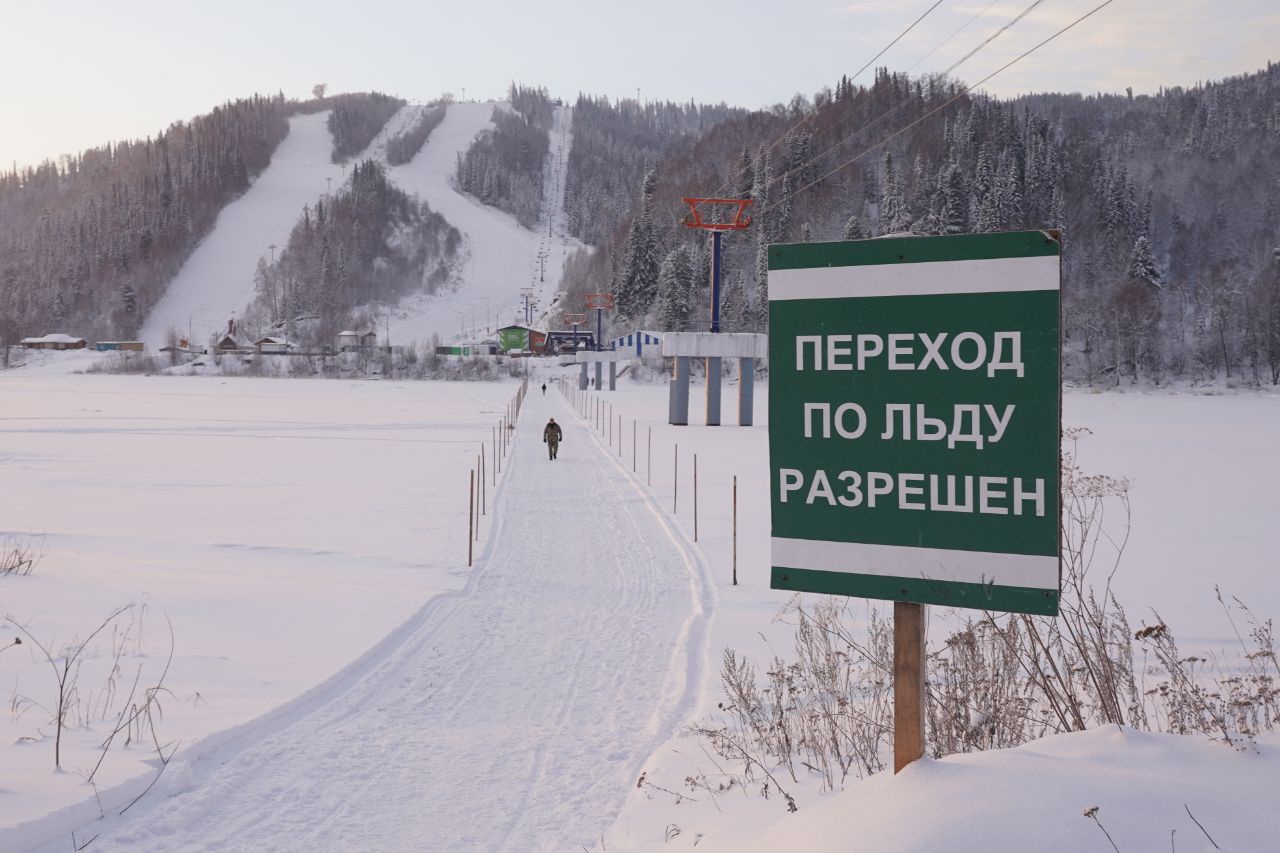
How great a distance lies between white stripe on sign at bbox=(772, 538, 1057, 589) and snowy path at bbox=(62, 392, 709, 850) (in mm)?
2537

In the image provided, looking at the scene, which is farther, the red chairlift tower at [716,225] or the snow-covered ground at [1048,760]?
the red chairlift tower at [716,225]

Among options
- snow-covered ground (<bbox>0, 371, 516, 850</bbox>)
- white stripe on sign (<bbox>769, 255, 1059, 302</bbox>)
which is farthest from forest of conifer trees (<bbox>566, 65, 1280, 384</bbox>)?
white stripe on sign (<bbox>769, 255, 1059, 302</bbox>)

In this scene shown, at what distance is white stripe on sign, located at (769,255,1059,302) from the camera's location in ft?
9.72

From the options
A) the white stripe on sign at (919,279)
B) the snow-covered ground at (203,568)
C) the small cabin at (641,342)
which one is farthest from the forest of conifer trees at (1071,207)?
the white stripe on sign at (919,279)

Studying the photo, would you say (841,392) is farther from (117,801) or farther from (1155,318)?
(1155,318)

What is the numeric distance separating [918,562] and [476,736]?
440 cm

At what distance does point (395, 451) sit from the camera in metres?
32.0

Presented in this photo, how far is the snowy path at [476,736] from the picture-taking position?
501 cm

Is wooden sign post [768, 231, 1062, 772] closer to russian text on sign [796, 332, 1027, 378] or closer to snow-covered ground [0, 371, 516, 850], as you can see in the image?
russian text on sign [796, 332, 1027, 378]

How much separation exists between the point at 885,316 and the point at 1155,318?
11174cm

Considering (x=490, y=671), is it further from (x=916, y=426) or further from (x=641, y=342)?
(x=641, y=342)

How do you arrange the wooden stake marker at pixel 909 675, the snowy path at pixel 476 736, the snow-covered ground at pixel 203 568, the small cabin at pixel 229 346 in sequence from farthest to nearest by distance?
the small cabin at pixel 229 346, the snow-covered ground at pixel 203 568, the snowy path at pixel 476 736, the wooden stake marker at pixel 909 675

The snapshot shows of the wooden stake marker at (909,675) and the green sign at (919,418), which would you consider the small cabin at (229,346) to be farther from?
the wooden stake marker at (909,675)

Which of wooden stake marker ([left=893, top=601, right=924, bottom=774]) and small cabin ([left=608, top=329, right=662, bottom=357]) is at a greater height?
small cabin ([left=608, top=329, right=662, bottom=357])
